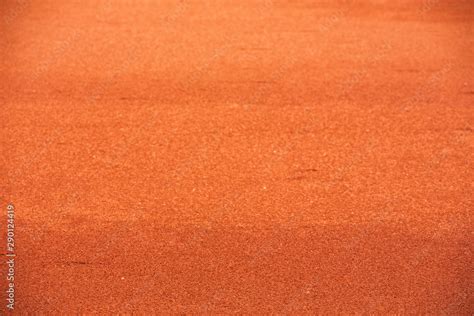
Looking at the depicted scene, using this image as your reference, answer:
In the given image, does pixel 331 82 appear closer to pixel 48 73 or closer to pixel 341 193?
pixel 341 193

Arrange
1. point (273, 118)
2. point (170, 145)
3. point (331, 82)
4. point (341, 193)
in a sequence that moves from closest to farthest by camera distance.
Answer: point (341, 193) < point (170, 145) < point (273, 118) < point (331, 82)

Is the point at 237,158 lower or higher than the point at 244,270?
higher

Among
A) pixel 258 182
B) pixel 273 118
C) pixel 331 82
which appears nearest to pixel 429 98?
pixel 331 82

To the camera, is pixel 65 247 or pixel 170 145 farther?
pixel 170 145

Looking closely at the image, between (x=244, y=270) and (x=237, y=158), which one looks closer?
(x=244, y=270)

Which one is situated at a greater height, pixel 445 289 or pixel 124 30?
pixel 124 30

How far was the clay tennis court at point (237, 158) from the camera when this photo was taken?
14.8 ft

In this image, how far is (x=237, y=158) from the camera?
225 inches

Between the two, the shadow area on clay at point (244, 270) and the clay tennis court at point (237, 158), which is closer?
the shadow area on clay at point (244, 270)

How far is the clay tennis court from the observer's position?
4.52 meters

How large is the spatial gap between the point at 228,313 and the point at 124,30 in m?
4.88

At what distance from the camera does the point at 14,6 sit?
27.7 ft

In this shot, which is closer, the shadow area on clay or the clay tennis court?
the shadow area on clay

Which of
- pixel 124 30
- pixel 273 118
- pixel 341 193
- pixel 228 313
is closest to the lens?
pixel 228 313
